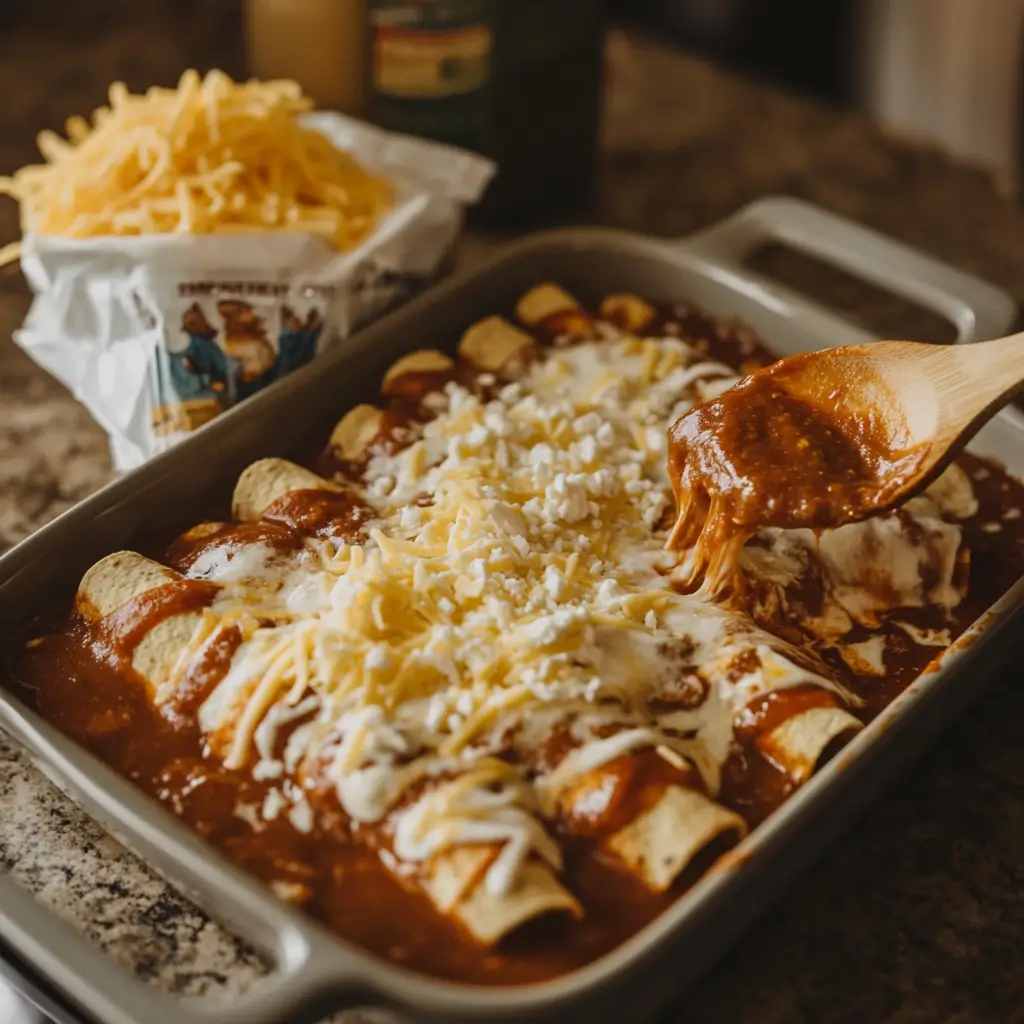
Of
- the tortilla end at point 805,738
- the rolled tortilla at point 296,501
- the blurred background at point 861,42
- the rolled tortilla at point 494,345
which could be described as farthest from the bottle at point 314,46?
the tortilla end at point 805,738

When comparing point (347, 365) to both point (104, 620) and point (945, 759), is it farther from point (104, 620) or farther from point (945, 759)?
point (945, 759)

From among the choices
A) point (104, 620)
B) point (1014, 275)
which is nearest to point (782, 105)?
point (1014, 275)

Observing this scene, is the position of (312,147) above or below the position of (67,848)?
above

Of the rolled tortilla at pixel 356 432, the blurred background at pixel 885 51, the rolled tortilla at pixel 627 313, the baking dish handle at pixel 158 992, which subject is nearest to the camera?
the baking dish handle at pixel 158 992

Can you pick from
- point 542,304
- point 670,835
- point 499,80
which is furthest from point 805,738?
point 499,80

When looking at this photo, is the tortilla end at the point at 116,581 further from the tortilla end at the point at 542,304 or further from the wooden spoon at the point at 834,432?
the tortilla end at the point at 542,304

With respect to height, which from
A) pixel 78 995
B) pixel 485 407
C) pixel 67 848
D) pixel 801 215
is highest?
pixel 801 215

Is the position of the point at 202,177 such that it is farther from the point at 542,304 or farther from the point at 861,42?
the point at 861,42
